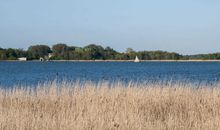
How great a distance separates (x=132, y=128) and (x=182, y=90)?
5.03 meters

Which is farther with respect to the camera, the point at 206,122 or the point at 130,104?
the point at 130,104

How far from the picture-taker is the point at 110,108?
36.8 feet

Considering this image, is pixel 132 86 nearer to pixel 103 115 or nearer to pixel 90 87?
pixel 90 87

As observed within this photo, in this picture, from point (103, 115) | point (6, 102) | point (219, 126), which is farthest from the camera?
point (6, 102)

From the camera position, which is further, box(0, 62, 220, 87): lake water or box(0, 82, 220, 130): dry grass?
box(0, 62, 220, 87): lake water

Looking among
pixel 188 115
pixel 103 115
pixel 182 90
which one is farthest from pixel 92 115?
pixel 182 90

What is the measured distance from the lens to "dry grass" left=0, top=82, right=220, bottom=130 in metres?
9.14

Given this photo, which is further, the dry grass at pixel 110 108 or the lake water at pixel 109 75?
the lake water at pixel 109 75

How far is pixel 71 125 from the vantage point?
902cm

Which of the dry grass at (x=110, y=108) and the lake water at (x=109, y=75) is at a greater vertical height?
the dry grass at (x=110, y=108)

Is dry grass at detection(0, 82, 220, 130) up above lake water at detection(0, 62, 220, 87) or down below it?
above

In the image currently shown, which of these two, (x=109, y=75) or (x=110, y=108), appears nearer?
(x=110, y=108)

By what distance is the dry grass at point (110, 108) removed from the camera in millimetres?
9141

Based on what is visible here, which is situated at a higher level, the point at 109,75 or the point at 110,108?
the point at 110,108
